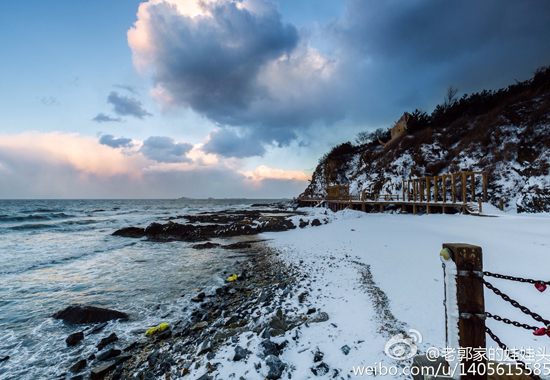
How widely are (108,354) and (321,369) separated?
4419 mm

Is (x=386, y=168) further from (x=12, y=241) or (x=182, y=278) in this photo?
(x=12, y=241)

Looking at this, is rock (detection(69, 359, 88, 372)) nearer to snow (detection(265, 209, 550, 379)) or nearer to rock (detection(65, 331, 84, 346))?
rock (detection(65, 331, 84, 346))

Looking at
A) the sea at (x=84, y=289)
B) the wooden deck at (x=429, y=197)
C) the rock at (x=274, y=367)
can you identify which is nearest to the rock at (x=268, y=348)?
the rock at (x=274, y=367)

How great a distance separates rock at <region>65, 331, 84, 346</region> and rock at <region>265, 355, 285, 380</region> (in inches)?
190

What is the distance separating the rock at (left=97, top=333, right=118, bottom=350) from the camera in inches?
198

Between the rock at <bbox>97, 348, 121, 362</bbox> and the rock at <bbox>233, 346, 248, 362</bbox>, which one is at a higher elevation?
the rock at <bbox>233, 346, 248, 362</bbox>

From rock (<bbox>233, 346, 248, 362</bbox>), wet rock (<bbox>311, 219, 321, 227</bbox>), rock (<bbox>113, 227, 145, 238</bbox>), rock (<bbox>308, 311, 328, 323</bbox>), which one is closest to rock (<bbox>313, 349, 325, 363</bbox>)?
rock (<bbox>308, 311, 328, 323</bbox>)

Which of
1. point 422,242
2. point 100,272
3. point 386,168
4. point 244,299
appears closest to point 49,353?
point 244,299

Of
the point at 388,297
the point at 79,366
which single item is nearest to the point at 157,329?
the point at 79,366

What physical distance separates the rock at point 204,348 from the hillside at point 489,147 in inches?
978

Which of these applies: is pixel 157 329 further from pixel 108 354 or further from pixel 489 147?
pixel 489 147

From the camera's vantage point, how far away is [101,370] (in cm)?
424

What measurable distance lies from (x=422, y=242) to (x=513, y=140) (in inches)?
995

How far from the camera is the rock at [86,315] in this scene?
6176 millimetres
